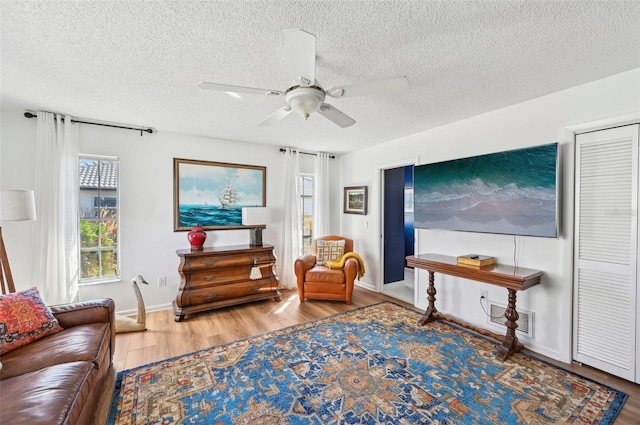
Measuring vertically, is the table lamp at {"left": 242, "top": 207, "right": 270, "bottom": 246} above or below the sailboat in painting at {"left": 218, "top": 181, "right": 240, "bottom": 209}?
below

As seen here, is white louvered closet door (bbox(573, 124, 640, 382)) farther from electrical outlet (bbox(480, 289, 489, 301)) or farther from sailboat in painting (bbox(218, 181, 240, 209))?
sailboat in painting (bbox(218, 181, 240, 209))

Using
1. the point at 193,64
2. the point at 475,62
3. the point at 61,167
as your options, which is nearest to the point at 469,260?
the point at 475,62

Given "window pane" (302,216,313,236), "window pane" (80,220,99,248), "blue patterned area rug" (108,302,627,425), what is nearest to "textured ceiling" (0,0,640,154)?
"window pane" (80,220,99,248)

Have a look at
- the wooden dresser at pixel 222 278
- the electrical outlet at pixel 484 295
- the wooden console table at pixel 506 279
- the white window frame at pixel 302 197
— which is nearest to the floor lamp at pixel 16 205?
the wooden dresser at pixel 222 278

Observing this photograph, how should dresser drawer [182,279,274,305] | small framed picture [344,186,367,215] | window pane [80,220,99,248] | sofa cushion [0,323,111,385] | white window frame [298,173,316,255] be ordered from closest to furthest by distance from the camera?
sofa cushion [0,323,111,385], window pane [80,220,99,248], dresser drawer [182,279,274,305], small framed picture [344,186,367,215], white window frame [298,173,316,255]

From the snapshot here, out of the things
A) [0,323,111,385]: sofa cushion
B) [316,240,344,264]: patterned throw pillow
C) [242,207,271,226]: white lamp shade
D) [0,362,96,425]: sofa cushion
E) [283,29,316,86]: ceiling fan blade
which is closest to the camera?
[0,362,96,425]: sofa cushion

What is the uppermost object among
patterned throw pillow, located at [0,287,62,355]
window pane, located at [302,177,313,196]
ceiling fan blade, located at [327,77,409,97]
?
ceiling fan blade, located at [327,77,409,97]

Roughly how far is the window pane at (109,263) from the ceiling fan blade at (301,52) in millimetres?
3294

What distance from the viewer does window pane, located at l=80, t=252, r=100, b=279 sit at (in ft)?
10.7

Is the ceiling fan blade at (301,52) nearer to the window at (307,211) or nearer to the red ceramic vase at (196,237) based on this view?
the red ceramic vase at (196,237)

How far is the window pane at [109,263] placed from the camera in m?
3.36

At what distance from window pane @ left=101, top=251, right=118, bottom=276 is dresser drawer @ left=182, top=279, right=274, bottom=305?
0.97 m

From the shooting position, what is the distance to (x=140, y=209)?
3.48 m

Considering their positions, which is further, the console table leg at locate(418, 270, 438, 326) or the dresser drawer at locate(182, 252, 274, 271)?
the dresser drawer at locate(182, 252, 274, 271)
